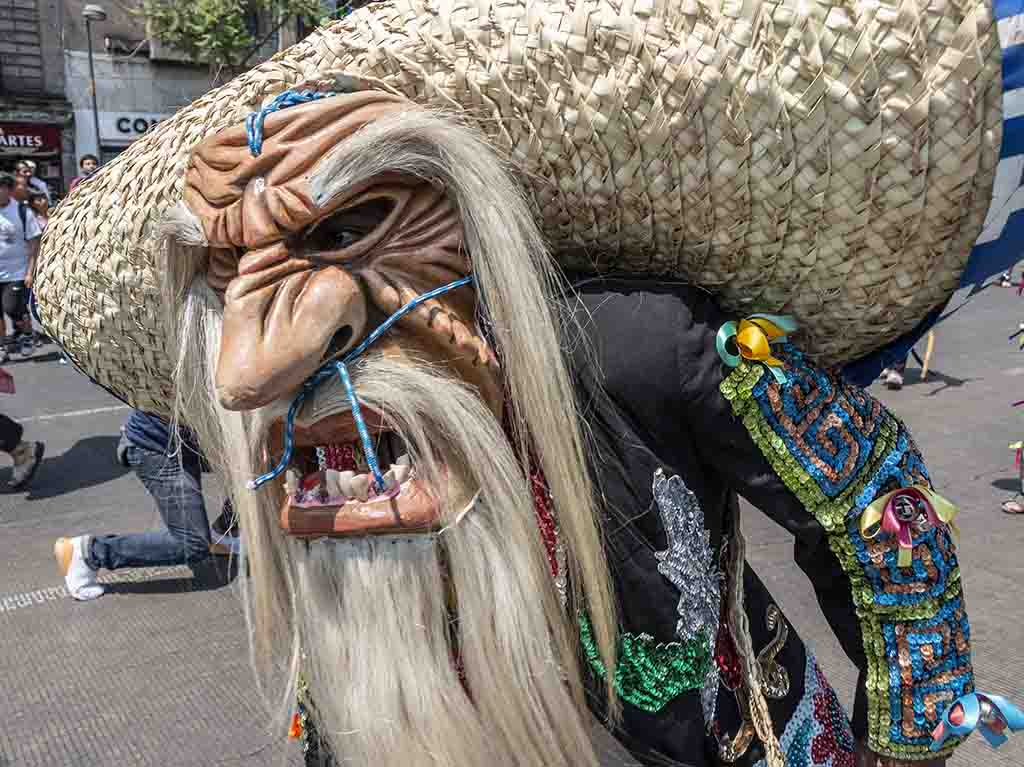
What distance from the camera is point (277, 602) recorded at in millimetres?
1040

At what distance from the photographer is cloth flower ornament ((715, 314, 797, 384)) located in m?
0.94

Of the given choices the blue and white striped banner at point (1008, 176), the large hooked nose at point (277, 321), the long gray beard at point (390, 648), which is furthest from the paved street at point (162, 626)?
the blue and white striped banner at point (1008, 176)

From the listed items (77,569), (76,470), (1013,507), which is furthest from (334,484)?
(76,470)

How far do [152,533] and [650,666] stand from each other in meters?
2.87

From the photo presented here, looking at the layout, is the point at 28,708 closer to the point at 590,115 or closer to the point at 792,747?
the point at 792,747

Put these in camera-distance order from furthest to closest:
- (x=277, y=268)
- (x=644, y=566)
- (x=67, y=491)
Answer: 1. (x=67, y=491)
2. (x=644, y=566)
3. (x=277, y=268)

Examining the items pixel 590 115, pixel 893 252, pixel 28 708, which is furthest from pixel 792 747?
pixel 28 708

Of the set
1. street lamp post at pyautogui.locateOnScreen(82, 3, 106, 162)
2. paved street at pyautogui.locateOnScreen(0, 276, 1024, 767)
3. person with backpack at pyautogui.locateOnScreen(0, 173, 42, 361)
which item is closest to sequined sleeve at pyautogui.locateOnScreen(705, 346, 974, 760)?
paved street at pyautogui.locateOnScreen(0, 276, 1024, 767)

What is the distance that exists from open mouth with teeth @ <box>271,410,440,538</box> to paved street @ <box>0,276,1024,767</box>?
0.92 meters

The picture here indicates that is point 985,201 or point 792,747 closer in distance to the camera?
point 985,201

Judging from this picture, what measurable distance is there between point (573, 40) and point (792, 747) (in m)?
0.95

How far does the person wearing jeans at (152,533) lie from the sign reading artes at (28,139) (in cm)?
1479

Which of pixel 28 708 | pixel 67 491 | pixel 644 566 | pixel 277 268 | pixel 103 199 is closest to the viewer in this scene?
pixel 277 268

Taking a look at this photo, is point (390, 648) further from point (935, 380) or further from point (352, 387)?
point (935, 380)
